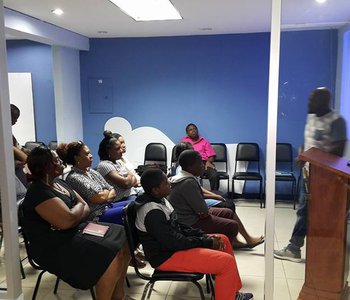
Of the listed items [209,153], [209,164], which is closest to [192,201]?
[209,164]

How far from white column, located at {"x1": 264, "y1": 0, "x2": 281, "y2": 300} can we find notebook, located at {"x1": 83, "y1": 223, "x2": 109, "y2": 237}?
41.9 inches

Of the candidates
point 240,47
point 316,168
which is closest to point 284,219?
point 316,168

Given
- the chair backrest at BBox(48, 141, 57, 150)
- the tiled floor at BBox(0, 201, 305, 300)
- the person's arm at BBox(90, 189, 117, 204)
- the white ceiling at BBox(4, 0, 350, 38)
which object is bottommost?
the tiled floor at BBox(0, 201, 305, 300)

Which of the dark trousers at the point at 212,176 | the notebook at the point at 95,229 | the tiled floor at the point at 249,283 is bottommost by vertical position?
the tiled floor at the point at 249,283

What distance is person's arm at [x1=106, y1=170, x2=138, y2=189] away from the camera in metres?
3.50

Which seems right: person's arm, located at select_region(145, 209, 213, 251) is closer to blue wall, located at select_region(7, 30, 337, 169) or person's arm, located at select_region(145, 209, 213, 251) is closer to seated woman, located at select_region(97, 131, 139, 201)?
seated woman, located at select_region(97, 131, 139, 201)

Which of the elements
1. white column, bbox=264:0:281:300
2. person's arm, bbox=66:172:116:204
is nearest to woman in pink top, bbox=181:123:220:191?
person's arm, bbox=66:172:116:204

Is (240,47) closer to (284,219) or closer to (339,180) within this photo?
(284,219)

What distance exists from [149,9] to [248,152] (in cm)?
265

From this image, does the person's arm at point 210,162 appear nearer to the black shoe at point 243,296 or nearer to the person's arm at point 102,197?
the person's arm at point 102,197

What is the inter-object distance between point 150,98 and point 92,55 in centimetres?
120

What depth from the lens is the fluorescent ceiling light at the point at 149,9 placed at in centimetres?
384

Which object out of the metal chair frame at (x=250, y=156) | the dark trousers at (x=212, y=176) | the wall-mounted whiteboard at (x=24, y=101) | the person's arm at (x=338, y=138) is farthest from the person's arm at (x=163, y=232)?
the wall-mounted whiteboard at (x=24, y=101)

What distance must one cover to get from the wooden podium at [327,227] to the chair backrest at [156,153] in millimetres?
3780
